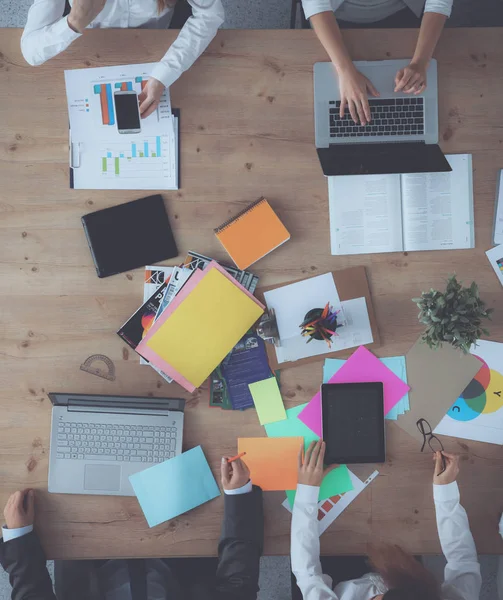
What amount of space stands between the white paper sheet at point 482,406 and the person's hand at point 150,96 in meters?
1.06

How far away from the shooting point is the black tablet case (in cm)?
134

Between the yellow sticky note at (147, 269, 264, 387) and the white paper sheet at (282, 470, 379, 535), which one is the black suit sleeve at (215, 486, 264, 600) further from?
the yellow sticky note at (147, 269, 264, 387)

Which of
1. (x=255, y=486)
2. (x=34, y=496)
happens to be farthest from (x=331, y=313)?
(x=34, y=496)

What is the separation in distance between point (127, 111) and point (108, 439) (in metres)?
Answer: 0.87

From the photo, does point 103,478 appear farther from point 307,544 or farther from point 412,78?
point 412,78

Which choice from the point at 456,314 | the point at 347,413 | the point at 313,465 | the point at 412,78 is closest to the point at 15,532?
the point at 313,465

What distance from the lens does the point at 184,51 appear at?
4.25ft

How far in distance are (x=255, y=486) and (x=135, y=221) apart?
2.53 feet

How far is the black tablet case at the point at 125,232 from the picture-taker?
1.34 metres

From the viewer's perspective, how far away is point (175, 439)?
1344 millimetres

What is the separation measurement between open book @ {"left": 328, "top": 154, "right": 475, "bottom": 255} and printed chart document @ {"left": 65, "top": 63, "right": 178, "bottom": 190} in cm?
46

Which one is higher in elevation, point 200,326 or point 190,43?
point 190,43

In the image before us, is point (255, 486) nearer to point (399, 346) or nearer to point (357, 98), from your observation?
point (399, 346)

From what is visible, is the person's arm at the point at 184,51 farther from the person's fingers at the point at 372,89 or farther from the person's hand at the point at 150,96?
the person's fingers at the point at 372,89
